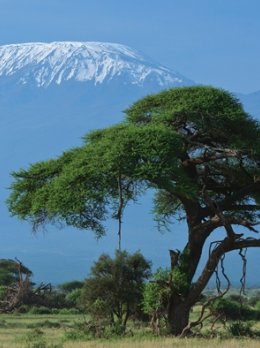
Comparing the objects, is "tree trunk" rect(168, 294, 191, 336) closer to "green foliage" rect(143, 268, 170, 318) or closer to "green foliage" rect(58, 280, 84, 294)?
"green foliage" rect(143, 268, 170, 318)

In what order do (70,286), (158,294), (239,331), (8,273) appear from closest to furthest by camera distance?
(158,294) < (239,331) < (8,273) < (70,286)

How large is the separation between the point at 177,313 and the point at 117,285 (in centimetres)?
306

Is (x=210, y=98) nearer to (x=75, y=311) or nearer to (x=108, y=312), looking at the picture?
(x=108, y=312)

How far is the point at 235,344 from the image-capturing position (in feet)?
77.8

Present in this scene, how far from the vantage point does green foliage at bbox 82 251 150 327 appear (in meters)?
31.9

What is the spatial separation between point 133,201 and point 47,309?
3224cm

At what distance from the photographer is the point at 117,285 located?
32125mm

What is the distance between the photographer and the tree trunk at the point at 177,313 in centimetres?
2981

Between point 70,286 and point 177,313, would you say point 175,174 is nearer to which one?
point 177,313

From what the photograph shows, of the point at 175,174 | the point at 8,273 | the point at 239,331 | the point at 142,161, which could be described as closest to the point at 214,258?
the point at 239,331

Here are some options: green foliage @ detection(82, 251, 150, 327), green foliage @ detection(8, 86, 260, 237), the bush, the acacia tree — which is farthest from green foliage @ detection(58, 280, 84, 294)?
the acacia tree

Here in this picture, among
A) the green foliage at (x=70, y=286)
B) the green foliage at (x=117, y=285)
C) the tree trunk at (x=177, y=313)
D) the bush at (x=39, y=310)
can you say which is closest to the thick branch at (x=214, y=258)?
the tree trunk at (x=177, y=313)

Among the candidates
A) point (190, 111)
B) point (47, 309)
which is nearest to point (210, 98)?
point (190, 111)

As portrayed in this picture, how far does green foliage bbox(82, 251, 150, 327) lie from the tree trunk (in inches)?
83.7
